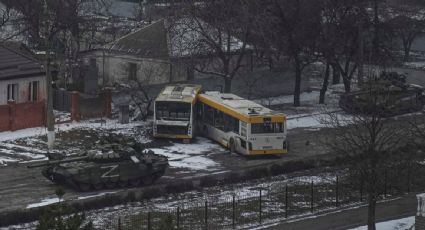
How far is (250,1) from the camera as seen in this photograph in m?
50.0

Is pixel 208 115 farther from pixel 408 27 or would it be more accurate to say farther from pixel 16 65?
pixel 408 27

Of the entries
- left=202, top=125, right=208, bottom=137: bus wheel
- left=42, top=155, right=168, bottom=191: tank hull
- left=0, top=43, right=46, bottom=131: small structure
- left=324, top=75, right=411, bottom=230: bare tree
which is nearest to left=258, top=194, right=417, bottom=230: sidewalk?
left=324, top=75, right=411, bottom=230: bare tree

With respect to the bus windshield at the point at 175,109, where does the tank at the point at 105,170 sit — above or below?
below

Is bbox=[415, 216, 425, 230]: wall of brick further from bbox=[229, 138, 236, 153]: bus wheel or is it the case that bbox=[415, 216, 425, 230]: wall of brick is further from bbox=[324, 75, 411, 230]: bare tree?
bbox=[229, 138, 236, 153]: bus wheel

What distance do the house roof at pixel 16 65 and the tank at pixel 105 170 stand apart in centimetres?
1268

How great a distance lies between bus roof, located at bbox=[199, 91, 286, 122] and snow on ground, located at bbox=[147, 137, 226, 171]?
5.92 ft

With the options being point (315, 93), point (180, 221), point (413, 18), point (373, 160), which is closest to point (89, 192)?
point (180, 221)

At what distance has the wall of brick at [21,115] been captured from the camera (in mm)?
42656

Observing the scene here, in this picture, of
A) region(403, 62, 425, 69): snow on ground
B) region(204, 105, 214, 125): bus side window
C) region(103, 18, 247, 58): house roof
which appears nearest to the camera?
region(204, 105, 214, 125): bus side window

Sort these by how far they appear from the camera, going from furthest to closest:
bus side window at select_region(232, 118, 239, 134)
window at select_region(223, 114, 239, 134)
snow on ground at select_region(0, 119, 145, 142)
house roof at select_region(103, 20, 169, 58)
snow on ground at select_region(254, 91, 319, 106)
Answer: snow on ground at select_region(254, 91, 319, 106) → house roof at select_region(103, 20, 169, 58) → snow on ground at select_region(0, 119, 145, 142) → window at select_region(223, 114, 239, 134) → bus side window at select_region(232, 118, 239, 134)

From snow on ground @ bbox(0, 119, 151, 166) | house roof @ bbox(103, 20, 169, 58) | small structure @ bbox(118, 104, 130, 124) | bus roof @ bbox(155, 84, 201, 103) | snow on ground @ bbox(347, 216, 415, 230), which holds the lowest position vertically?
snow on ground @ bbox(347, 216, 415, 230)

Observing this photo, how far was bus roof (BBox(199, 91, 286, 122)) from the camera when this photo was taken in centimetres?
3928

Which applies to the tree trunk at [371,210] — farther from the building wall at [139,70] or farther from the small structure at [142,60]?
the building wall at [139,70]

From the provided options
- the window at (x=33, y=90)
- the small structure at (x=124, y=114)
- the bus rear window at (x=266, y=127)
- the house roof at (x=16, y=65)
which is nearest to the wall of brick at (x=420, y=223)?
the bus rear window at (x=266, y=127)
